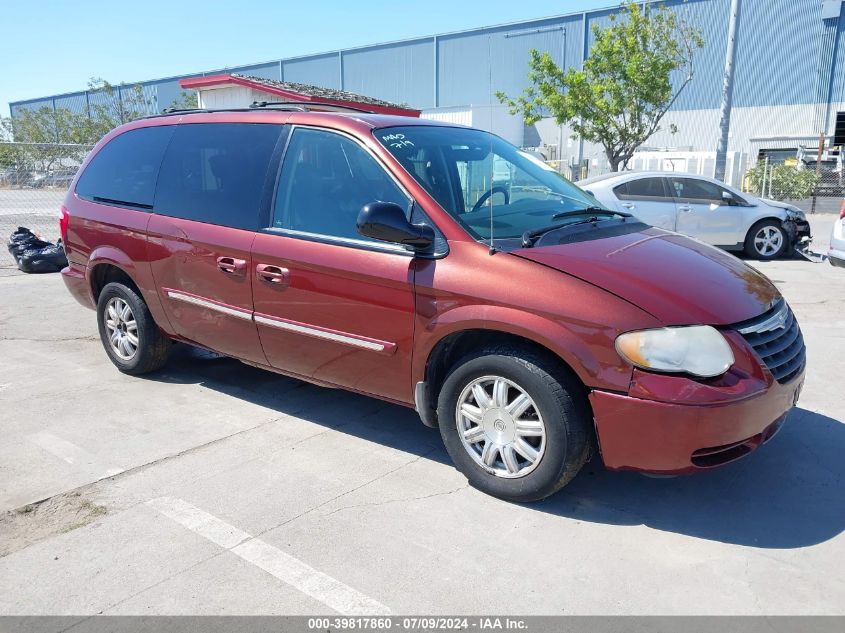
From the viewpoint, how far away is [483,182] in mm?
4023

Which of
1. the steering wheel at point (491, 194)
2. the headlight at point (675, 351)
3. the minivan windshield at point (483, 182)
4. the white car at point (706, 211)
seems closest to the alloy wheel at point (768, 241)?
the white car at point (706, 211)

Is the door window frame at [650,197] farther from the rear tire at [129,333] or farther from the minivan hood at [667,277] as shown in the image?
the rear tire at [129,333]

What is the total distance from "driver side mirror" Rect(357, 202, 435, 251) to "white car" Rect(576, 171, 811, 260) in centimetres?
865

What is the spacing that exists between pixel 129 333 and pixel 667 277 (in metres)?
4.02

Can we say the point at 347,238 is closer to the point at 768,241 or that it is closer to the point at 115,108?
the point at 768,241

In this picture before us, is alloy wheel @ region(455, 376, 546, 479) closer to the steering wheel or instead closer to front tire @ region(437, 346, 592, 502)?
front tire @ region(437, 346, 592, 502)

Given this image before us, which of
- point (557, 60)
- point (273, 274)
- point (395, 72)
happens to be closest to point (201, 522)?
point (273, 274)

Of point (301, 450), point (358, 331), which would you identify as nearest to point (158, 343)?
point (301, 450)

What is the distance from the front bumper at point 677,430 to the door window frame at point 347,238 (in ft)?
3.82

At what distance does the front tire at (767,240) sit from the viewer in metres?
11.5

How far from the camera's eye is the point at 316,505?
3.42 meters
